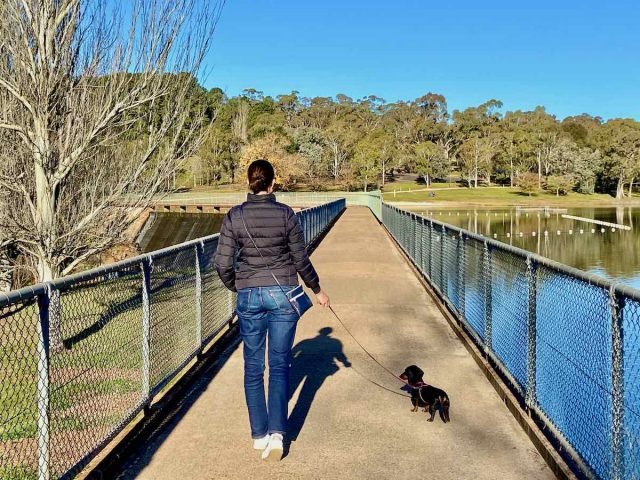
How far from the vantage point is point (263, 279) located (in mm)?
4316

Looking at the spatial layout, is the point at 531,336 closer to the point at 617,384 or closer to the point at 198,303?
the point at 617,384

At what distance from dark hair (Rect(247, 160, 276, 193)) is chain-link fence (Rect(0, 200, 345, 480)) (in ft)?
4.02

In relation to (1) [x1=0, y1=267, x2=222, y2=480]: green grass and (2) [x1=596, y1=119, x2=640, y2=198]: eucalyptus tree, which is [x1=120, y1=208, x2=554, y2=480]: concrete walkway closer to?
(1) [x1=0, y1=267, x2=222, y2=480]: green grass

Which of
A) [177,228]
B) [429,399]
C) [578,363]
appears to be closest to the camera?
[429,399]

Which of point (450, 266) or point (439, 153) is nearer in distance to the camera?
point (450, 266)

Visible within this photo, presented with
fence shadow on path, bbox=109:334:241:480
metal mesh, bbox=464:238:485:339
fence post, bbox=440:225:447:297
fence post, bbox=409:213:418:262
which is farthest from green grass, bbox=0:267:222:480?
fence post, bbox=409:213:418:262

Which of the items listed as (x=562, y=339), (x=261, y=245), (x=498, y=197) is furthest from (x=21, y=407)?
(x=498, y=197)

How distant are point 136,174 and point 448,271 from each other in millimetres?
5800

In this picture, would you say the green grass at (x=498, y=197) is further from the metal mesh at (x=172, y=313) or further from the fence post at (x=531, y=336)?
the fence post at (x=531, y=336)

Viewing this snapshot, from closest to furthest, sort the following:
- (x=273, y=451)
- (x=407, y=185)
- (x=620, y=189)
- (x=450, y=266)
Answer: (x=273, y=451) < (x=450, y=266) < (x=620, y=189) < (x=407, y=185)

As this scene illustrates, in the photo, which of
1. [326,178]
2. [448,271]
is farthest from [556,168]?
[448,271]

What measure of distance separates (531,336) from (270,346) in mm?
2210

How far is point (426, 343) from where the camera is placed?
771cm

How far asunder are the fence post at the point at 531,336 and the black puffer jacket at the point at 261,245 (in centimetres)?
194
